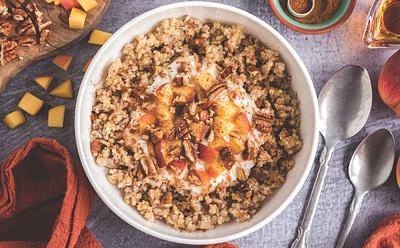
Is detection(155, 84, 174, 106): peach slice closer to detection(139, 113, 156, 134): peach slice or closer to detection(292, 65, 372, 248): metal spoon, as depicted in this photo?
detection(139, 113, 156, 134): peach slice

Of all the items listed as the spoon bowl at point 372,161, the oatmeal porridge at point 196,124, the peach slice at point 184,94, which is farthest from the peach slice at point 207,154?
the spoon bowl at point 372,161

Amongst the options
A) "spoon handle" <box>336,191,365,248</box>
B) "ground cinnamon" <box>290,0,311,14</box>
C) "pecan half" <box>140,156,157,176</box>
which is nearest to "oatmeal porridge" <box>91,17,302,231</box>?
"pecan half" <box>140,156,157,176</box>

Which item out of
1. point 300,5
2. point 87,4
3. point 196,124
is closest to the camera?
point 196,124

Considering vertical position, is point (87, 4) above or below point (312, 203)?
above

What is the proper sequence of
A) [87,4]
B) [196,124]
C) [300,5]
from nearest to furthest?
[196,124], [87,4], [300,5]

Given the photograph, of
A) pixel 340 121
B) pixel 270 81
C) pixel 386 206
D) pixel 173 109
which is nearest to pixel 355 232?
pixel 386 206

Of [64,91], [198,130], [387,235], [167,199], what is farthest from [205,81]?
[387,235]

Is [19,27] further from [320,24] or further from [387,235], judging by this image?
[387,235]
